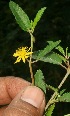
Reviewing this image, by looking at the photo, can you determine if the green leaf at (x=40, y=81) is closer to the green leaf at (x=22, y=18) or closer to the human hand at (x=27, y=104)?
the human hand at (x=27, y=104)

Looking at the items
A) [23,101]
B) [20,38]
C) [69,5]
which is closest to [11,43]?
[20,38]

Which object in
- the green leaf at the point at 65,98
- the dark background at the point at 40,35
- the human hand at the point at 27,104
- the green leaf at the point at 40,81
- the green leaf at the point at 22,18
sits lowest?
the dark background at the point at 40,35

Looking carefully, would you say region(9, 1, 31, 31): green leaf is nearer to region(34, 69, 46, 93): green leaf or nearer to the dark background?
region(34, 69, 46, 93): green leaf

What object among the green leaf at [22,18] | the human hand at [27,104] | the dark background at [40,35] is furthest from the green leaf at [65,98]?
the dark background at [40,35]

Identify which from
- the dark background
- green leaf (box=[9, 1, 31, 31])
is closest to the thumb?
green leaf (box=[9, 1, 31, 31])

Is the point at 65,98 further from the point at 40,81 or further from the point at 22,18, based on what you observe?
the point at 22,18

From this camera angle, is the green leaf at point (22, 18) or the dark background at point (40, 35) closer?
the green leaf at point (22, 18)
